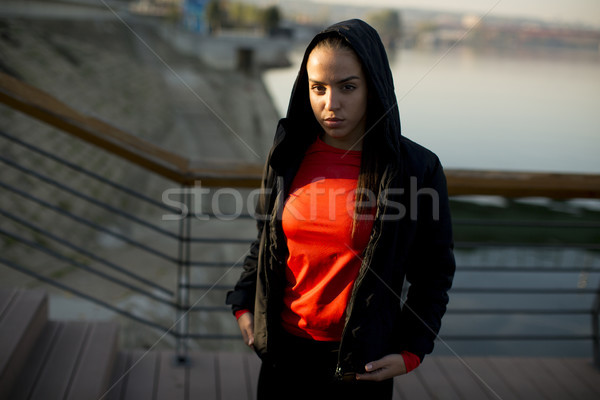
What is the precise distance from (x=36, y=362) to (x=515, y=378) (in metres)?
1.98

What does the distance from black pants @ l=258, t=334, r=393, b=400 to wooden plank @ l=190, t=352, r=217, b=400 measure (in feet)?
2.97

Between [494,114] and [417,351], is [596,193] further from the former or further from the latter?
[494,114]

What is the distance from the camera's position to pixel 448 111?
100 ft

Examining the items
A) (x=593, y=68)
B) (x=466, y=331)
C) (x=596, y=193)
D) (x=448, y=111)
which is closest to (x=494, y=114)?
(x=448, y=111)

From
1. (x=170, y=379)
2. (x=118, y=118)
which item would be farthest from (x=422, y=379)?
(x=118, y=118)

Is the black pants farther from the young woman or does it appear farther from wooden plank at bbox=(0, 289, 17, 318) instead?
wooden plank at bbox=(0, 289, 17, 318)

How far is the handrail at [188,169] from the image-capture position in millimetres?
1976

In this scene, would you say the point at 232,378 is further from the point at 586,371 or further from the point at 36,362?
the point at 586,371

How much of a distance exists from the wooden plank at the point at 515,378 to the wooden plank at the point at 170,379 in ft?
4.53

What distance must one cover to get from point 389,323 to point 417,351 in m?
0.10

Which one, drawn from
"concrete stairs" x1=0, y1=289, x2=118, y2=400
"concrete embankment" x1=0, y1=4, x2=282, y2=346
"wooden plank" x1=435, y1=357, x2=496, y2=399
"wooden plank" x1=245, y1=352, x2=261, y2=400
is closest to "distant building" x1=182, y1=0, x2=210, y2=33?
"concrete embankment" x1=0, y1=4, x2=282, y2=346

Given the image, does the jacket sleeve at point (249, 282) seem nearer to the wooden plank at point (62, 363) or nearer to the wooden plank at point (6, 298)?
the wooden plank at point (62, 363)

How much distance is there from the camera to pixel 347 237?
1240mm

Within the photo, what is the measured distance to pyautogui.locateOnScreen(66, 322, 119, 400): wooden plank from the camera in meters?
1.95
